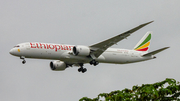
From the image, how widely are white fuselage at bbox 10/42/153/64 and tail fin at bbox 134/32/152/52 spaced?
6.52 m

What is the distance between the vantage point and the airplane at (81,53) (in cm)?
5281

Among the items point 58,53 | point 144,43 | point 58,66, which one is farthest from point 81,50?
point 144,43

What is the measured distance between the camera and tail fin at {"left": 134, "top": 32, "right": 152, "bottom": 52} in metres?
67.1

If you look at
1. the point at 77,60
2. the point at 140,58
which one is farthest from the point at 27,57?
the point at 140,58

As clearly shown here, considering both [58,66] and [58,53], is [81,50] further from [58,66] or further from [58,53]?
[58,66]

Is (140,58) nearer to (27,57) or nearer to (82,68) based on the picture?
(82,68)

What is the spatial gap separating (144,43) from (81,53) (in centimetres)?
1842

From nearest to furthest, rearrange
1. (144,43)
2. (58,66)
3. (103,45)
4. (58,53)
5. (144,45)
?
(58,53) < (103,45) < (58,66) < (144,45) < (144,43)

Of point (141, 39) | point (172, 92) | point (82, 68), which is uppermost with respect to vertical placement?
point (141, 39)

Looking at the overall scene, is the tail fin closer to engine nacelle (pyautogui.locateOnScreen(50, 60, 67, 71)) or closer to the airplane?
the airplane

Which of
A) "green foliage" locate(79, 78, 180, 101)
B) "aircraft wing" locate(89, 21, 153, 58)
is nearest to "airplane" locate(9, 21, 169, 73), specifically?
"aircraft wing" locate(89, 21, 153, 58)

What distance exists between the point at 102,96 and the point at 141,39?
38.9m

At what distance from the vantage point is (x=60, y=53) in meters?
54.4

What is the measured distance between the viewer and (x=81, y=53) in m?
55.2
